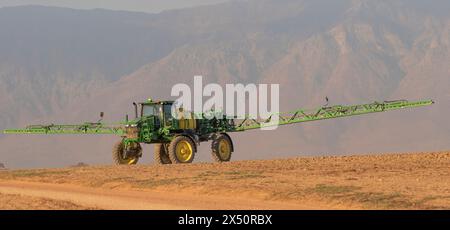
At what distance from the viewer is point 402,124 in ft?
624

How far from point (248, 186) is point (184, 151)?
1255cm

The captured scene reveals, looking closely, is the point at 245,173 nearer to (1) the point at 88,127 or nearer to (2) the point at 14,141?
(1) the point at 88,127

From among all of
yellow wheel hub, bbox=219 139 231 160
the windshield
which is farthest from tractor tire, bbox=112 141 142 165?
yellow wheel hub, bbox=219 139 231 160

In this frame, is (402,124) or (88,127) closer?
(88,127)

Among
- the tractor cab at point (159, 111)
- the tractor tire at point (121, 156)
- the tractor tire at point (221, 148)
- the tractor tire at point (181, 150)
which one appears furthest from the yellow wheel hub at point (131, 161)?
the tractor tire at point (221, 148)

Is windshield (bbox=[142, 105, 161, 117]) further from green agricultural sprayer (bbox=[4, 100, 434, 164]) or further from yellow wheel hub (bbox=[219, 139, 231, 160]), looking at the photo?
yellow wheel hub (bbox=[219, 139, 231, 160])

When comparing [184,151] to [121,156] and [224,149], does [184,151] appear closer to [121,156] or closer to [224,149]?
[224,149]

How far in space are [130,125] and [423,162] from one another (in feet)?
39.2

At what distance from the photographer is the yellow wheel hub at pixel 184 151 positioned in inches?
1393

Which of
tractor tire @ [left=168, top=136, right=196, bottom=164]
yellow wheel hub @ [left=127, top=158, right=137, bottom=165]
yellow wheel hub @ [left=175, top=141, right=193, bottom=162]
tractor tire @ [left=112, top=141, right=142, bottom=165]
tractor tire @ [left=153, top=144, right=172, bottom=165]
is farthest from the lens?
yellow wheel hub @ [left=127, top=158, right=137, bottom=165]

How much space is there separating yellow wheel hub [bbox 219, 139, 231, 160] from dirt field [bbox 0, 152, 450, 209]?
2.50 meters

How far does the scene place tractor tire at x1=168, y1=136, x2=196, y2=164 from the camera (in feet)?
115
